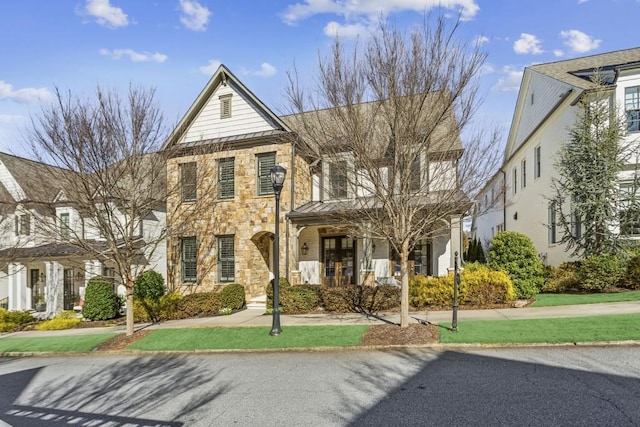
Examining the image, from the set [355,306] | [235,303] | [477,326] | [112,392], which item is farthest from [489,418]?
[235,303]

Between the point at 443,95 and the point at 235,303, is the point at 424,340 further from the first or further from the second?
the point at 235,303

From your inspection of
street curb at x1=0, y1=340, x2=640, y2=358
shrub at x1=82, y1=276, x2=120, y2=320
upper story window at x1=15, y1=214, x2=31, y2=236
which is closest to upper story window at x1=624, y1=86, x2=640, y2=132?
street curb at x1=0, y1=340, x2=640, y2=358

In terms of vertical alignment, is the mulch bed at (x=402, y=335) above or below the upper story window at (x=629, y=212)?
below

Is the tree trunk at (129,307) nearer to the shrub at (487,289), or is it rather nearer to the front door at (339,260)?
the front door at (339,260)

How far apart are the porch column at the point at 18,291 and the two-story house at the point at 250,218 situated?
1077 centimetres

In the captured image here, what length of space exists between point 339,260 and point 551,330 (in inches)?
386

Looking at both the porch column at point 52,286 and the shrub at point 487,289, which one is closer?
the shrub at point 487,289

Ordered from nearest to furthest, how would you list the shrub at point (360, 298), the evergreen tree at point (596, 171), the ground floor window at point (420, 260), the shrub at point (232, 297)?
the shrub at point (360, 298) < the evergreen tree at point (596, 171) < the shrub at point (232, 297) < the ground floor window at point (420, 260)

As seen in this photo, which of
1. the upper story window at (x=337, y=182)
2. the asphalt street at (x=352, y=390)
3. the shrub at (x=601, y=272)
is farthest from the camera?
the shrub at (x=601, y=272)

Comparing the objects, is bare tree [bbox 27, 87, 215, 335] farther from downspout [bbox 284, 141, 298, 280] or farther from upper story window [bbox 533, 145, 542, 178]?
upper story window [bbox 533, 145, 542, 178]

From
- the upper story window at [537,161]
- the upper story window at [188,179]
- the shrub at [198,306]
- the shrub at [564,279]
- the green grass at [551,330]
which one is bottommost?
the shrub at [198,306]

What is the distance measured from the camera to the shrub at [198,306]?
15141mm

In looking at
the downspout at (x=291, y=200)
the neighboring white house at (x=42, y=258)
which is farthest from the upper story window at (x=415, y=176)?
the neighboring white house at (x=42, y=258)

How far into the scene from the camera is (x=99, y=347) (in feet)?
37.1
